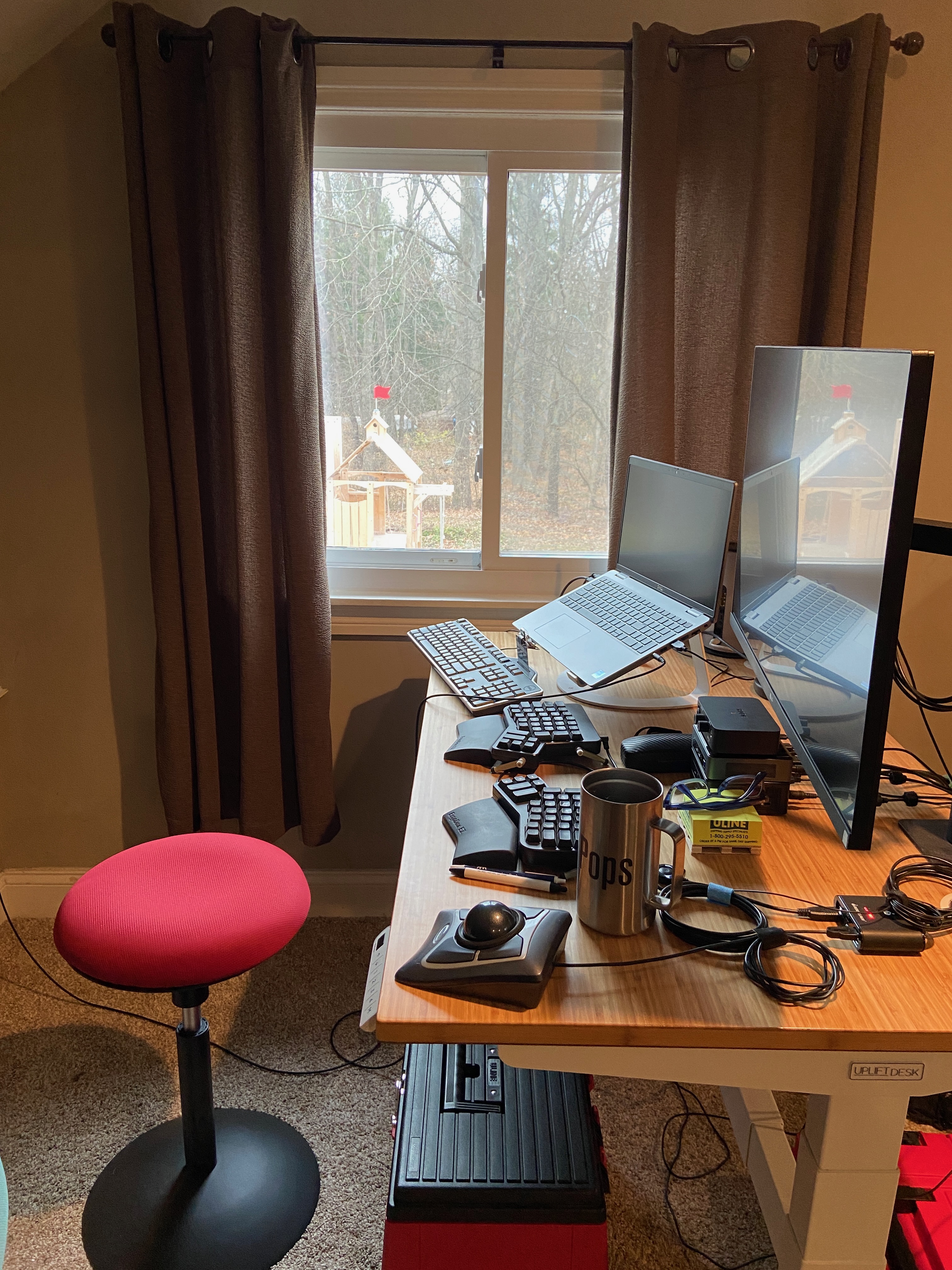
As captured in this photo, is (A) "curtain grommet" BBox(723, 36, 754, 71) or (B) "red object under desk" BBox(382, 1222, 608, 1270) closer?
(B) "red object under desk" BBox(382, 1222, 608, 1270)

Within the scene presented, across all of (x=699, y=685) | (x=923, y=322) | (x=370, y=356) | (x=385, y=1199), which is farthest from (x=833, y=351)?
(x=385, y=1199)

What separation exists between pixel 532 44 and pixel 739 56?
43 centimetres

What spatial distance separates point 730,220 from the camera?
6.56ft

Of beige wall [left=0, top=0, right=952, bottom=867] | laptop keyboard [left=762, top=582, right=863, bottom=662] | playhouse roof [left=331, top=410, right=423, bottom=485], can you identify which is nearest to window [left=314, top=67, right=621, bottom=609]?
playhouse roof [left=331, top=410, right=423, bottom=485]

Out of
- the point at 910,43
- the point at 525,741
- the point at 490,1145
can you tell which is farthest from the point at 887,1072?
the point at 910,43

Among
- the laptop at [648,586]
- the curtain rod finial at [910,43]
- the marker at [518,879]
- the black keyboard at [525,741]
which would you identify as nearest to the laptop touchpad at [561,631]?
the laptop at [648,586]

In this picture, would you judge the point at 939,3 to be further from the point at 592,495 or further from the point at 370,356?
the point at 370,356

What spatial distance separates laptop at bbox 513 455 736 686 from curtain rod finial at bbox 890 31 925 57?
0.99 metres

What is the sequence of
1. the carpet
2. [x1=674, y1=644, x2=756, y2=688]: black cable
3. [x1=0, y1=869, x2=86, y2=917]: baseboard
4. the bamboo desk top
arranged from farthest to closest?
[x1=0, y1=869, x2=86, y2=917]: baseboard
[x1=674, y1=644, x2=756, y2=688]: black cable
the carpet
the bamboo desk top

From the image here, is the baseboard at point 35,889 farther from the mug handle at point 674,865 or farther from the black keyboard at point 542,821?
the mug handle at point 674,865

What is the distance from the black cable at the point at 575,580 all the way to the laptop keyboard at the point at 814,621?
2.89ft

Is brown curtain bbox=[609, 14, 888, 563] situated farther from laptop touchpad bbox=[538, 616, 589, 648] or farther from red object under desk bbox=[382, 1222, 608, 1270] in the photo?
red object under desk bbox=[382, 1222, 608, 1270]

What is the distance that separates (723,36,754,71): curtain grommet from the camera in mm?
1903

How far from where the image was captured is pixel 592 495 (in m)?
2.34
